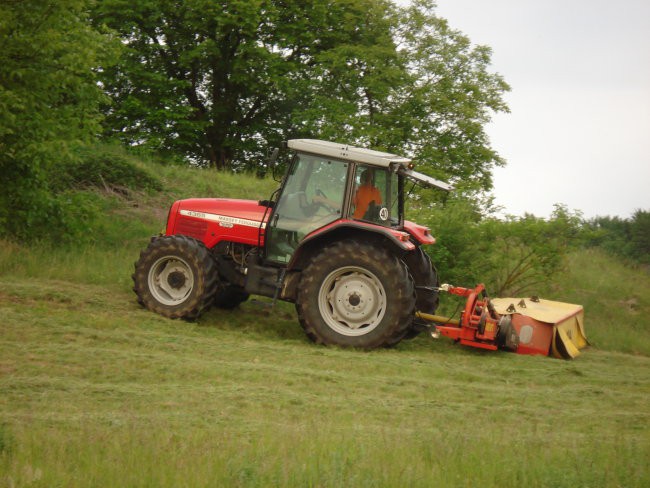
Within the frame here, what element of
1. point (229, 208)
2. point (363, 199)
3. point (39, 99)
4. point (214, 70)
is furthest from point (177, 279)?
point (214, 70)

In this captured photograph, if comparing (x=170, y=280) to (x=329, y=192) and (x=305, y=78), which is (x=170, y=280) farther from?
(x=305, y=78)

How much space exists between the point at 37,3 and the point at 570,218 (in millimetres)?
8673

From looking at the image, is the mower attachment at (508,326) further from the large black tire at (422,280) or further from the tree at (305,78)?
the tree at (305,78)

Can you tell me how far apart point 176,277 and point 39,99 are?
4796mm

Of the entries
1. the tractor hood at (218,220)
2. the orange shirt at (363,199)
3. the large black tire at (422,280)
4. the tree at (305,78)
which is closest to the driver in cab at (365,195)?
the orange shirt at (363,199)

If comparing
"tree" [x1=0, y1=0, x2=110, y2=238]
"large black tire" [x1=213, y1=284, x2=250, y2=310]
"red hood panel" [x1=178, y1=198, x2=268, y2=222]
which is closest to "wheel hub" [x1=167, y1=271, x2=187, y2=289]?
"large black tire" [x1=213, y1=284, x2=250, y2=310]

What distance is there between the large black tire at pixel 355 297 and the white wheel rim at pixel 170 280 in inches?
60.0

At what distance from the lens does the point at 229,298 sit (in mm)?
11156

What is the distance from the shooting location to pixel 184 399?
21.0 feet

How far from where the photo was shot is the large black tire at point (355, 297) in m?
9.16

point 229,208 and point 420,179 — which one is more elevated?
point 420,179

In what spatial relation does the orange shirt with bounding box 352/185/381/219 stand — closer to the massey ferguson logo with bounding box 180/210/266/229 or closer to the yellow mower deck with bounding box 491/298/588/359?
the massey ferguson logo with bounding box 180/210/266/229

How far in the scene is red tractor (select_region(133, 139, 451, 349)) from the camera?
365 inches

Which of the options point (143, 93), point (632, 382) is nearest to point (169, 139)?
point (143, 93)
